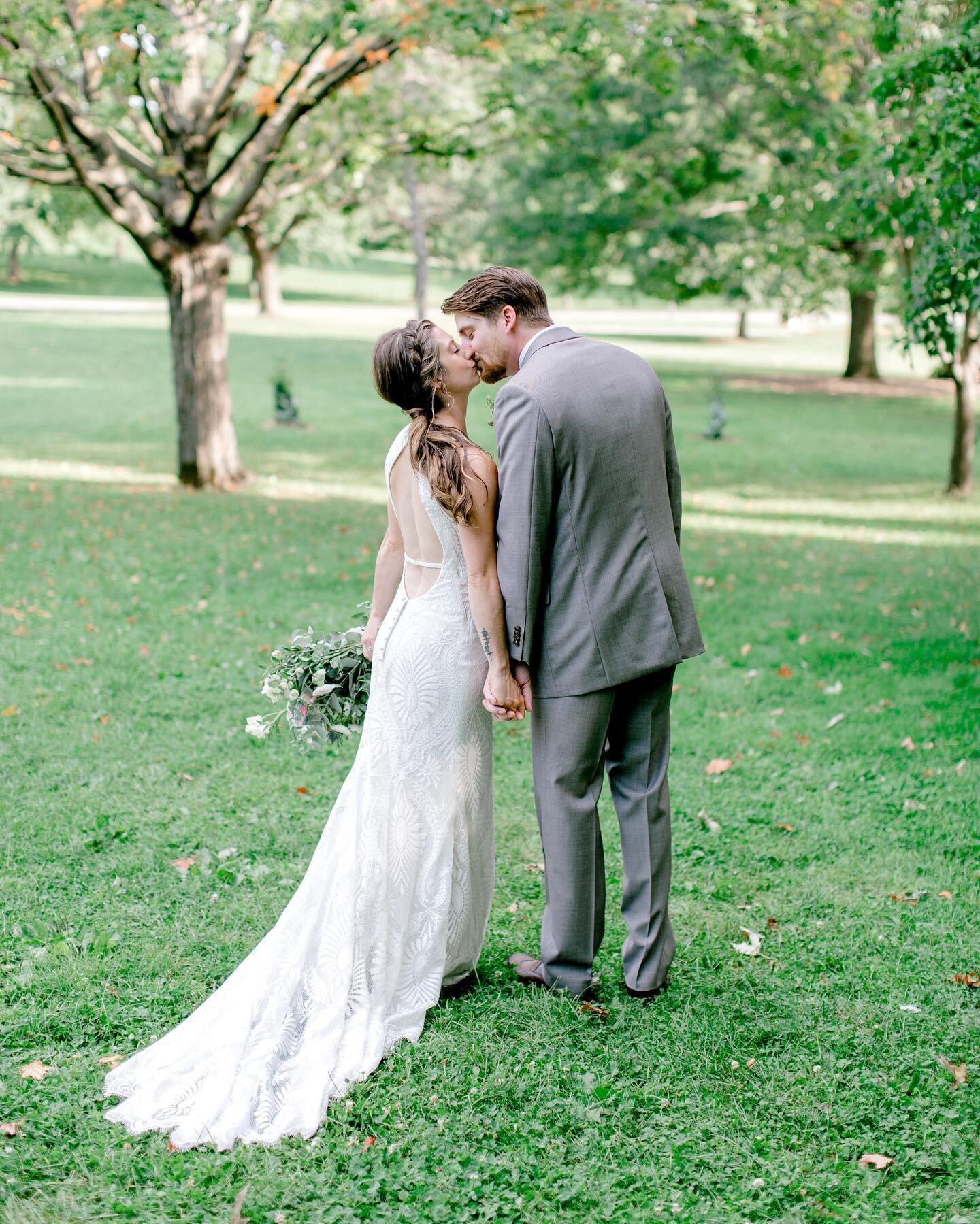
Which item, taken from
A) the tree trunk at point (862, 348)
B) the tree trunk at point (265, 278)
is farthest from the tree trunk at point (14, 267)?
the tree trunk at point (862, 348)

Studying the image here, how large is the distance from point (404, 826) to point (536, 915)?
1122 mm

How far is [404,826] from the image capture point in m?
3.65

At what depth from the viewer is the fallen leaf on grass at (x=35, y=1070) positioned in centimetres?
341

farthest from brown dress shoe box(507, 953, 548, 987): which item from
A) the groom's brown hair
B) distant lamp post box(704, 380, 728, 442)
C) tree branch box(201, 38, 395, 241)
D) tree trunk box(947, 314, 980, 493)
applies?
distant lamp post box(704, 380, 728, 442)

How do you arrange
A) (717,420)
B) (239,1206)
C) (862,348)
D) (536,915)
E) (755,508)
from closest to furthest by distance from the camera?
(239,1206) < (536,915) < (755,508) < (717,420) < (862,348)

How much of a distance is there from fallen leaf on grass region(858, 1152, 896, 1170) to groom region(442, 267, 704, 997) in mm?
1008

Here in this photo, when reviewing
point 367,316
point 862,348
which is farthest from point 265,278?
point 862,348

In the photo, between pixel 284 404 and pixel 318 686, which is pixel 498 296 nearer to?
pixel 318 686

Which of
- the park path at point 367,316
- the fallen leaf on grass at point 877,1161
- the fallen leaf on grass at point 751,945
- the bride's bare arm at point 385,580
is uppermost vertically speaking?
the park path at point 367,316

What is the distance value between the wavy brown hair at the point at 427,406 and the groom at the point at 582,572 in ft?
0.41

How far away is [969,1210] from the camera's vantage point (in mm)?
2975

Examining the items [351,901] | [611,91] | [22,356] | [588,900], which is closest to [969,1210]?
[588,900]

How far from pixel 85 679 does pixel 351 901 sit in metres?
3.96

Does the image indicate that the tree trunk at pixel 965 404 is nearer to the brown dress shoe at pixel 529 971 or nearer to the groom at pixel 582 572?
the groom at pixel 582 572
